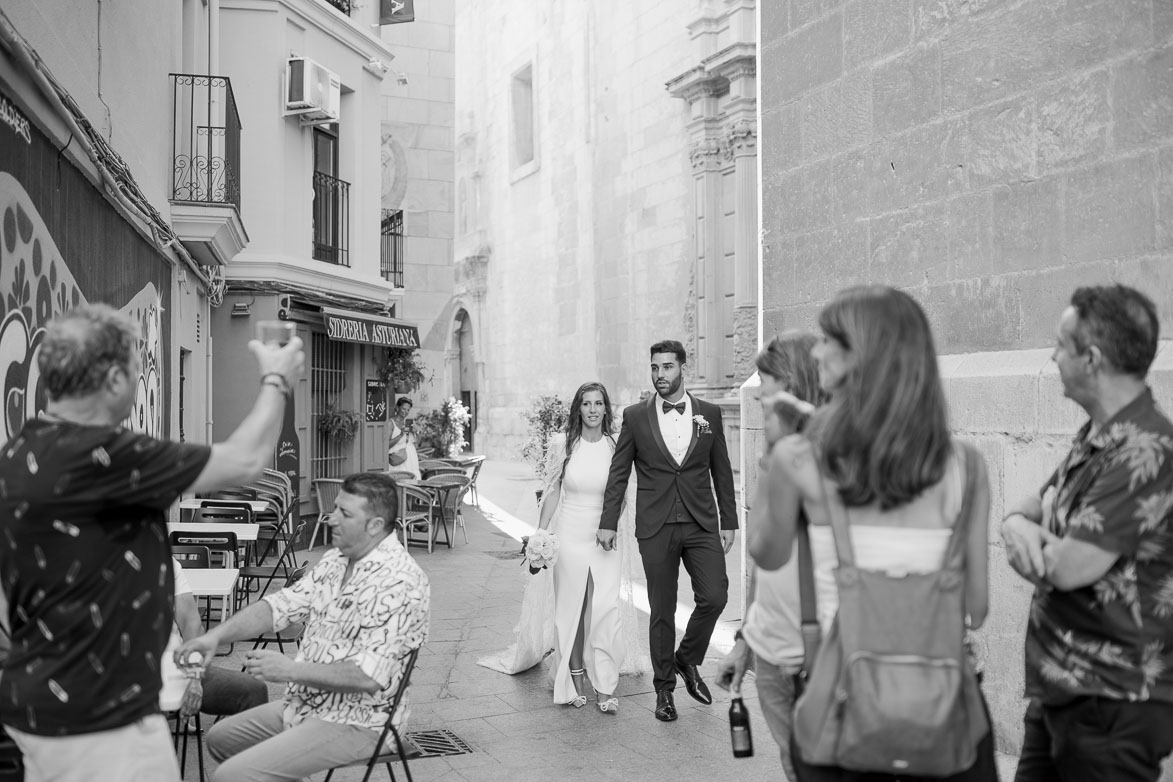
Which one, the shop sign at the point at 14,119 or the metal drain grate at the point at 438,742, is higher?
the shop sign at the point at 14,119

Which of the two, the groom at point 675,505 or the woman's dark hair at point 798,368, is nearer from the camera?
the woman's dark hair at point 798,368

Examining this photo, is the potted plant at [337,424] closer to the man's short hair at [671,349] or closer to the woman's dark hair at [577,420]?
the woman's dark hair at [577,420]

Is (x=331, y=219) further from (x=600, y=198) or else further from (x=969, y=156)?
(x=969, y=156)

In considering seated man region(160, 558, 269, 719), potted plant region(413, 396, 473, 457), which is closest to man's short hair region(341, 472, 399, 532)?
seated man region(160, 558, 269, 719)

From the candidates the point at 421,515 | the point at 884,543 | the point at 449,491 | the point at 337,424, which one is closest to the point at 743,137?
the point at 449,491

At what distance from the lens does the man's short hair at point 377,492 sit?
390cm

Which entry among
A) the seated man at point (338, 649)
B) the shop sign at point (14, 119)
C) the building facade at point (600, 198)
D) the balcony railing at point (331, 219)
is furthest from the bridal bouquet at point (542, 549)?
the building facade at point (600, 198)

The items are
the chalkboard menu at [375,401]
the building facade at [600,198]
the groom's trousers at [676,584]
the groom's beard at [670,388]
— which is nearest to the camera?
the groom's trousers at [676,584]

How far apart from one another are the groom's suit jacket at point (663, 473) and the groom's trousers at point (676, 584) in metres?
0.08

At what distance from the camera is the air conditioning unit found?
1395cm

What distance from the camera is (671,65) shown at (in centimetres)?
2000

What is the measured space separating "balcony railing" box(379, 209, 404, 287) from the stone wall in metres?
13.5

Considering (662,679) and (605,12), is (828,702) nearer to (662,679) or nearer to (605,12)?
(662,679)

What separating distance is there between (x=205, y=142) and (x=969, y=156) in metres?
8.91
